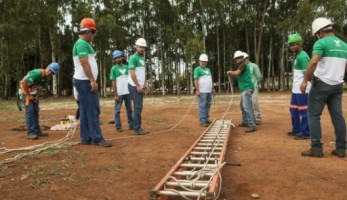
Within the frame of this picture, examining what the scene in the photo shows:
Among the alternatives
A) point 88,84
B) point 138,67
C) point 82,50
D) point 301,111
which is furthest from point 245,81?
point 82,50

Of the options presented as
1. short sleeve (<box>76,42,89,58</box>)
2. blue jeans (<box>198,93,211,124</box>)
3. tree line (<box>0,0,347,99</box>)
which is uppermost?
tree line (<box>0,0,347,99</box>)

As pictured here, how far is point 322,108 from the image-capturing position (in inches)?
197

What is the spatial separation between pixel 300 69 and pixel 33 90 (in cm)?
528

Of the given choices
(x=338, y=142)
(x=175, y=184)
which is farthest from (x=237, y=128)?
(x=175, y=184)

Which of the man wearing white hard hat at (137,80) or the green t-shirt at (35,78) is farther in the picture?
the man wearing white hard hat at (137,80)

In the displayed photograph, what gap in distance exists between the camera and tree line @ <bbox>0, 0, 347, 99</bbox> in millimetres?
29562

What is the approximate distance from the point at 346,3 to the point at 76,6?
26.1m

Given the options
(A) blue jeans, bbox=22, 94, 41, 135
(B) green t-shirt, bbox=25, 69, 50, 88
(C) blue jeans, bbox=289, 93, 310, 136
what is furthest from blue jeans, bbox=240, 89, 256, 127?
(A) blue jeans, bbox=22, 94, 41, 135

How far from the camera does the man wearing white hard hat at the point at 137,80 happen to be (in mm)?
7133

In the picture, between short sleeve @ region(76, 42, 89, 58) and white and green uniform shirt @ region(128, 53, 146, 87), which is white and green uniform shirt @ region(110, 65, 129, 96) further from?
short sleeve @ region(76, 42, 89, 58)

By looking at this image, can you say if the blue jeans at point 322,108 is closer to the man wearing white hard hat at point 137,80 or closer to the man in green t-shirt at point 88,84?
the man in green t-shirt at point 88,84

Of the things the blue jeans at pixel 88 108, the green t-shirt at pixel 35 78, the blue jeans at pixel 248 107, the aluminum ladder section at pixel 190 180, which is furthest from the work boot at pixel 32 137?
the blue jeans at pixel 248 107

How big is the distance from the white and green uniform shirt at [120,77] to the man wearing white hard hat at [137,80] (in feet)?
3.31

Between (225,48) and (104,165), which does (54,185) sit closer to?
→ (104,165)
